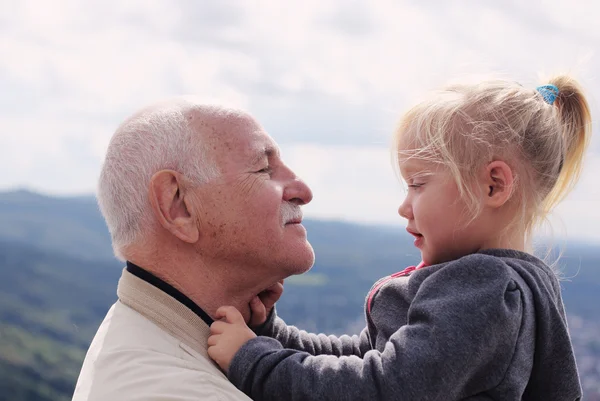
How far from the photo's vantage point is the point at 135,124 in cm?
263

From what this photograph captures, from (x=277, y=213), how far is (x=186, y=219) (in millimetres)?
321

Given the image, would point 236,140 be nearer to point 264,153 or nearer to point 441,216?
point 264,153

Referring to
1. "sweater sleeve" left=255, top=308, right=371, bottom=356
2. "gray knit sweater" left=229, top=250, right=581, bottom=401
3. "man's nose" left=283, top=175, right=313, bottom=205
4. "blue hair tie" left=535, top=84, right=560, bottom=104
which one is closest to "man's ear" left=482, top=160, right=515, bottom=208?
"gray knit sweater" left=229, top=250, right=581, bottom=401

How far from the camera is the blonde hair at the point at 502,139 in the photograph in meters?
2.41

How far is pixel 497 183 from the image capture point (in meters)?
2.41

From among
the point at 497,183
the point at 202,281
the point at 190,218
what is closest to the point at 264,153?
the point at 190,218

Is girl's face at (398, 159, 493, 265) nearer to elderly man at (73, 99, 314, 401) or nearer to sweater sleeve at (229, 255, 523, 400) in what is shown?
sweater sleeve at (229, 255, 523, 400)

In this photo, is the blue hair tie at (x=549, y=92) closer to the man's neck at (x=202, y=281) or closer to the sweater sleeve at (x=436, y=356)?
the sweater sleeve at (x=436, y=356)

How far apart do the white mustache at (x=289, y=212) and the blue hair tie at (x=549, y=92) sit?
0.97 m

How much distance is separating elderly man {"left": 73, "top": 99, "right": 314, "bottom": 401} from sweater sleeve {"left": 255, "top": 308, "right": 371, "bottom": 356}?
10.1 inches

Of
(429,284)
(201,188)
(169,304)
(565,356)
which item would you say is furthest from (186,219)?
(565,356)

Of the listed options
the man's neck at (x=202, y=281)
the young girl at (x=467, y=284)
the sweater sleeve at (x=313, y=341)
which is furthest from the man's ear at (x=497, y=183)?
the man's neck at (x=202, y=281)

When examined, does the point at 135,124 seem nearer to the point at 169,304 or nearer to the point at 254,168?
the point at 254,168

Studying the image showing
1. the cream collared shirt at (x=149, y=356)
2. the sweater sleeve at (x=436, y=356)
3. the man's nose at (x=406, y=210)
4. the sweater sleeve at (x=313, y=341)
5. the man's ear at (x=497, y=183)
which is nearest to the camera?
the sweater sleeve at (x=436, y=356)
